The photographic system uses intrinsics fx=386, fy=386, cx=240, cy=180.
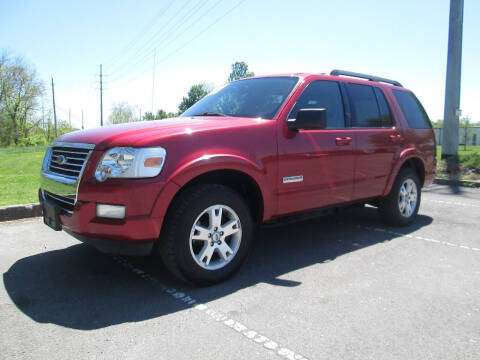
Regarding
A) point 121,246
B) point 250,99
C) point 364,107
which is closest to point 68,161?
point 121,246

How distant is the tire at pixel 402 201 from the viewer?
508cm

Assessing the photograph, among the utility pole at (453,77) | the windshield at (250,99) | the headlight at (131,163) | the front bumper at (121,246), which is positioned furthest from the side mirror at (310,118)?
the utility pole at (453,77)

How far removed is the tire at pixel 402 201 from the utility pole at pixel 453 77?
20.0 ft

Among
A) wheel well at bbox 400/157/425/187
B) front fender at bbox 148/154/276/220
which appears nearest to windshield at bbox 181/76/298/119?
front fender at bbox 148/154/276/220

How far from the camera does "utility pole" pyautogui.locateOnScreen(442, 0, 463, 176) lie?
10.9 meters

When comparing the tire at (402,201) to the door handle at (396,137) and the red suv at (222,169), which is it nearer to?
the red suv at (222,169)

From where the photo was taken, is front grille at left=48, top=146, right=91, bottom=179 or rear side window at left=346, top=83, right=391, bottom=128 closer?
front grille at left=48, top=146, right=91, bottom=179

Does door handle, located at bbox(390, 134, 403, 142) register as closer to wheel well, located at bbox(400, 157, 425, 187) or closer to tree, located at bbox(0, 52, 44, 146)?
wheel well, located at bbox(400, 157, 425, 187)

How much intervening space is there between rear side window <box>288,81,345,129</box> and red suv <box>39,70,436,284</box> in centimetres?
1

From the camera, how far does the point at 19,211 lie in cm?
546

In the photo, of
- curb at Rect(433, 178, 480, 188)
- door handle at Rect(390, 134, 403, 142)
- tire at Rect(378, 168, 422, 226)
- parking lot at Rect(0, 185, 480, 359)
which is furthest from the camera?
curb at Rect(433, 178, 480, 188)

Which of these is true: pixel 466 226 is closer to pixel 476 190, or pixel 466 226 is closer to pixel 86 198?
pixel 476 190

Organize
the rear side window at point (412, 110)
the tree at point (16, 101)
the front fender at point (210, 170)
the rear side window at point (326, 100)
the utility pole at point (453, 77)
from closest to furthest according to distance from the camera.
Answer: the front fender at point (210, 170)
the rear side window at point (326, 100)
the rear side window at point (412, 110)
the utility pole at point (453, 77)
the tree at point (16, 101)

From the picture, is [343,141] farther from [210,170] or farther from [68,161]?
[68,161]
